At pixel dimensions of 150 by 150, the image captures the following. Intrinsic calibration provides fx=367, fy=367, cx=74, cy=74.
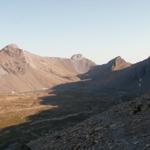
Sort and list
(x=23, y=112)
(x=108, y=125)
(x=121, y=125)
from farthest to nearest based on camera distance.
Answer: (x=23, y=112), (x=108, y=125), (x=121, y=125)

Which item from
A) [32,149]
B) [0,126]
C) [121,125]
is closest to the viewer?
[121,125]

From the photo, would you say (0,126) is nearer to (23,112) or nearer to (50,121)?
(50,121)

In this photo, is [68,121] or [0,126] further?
[0,126]

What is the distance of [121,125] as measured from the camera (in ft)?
146

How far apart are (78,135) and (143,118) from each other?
→ 10.2 metres

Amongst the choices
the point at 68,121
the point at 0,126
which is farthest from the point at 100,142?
the point at 0,126

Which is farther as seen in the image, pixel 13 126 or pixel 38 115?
pixel 38 115

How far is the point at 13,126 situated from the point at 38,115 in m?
29.9

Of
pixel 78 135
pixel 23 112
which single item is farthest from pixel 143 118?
pixel 23 112

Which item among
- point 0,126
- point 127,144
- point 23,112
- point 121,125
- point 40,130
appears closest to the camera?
point 127,144

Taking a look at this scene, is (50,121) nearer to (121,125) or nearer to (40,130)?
(40,130)

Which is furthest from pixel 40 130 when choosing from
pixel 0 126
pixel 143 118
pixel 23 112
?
pixel 143 118

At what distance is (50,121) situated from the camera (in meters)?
149

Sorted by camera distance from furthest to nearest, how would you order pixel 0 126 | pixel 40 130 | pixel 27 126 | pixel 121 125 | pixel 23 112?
pixel 23 112, pixel 0 126, pixel 27 126, pixel 40 130, pixel 121 125
